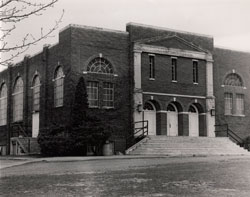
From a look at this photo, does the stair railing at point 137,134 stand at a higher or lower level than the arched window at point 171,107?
lower

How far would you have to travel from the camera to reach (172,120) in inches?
1277

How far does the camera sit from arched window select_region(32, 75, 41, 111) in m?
34.1

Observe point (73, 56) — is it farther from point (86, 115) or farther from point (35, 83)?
point (35, 83)

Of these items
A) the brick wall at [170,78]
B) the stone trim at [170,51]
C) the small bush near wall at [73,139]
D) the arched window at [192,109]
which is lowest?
the small bush near wall at [73,139]

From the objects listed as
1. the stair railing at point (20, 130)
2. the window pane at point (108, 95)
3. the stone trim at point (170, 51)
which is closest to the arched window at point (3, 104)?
the stair railing at point (20, 130)

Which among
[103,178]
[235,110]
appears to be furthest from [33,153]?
[103,178]

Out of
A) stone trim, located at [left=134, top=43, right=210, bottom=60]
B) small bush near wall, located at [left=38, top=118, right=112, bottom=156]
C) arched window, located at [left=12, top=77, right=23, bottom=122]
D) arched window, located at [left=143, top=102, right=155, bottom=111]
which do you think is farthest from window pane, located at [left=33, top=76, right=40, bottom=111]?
stone trim, located at [left=134, top=43, right=210, bottom=60]

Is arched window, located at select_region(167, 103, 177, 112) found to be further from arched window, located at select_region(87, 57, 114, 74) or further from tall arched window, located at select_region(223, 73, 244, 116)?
arched window, located at select_region(87, 57, 114, 74)

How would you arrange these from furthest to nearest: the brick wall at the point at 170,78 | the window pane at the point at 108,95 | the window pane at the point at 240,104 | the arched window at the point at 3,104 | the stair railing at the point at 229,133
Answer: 1. the arched window at the point at 3,104
2. the window pane at the point at 240,104
3. the stair railing at the point at 229,133
4. the brick wall at the point at 170,78
5. the window pane at the point at 108,95

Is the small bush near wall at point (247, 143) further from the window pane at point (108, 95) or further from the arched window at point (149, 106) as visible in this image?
the window pane at point (108, 95)

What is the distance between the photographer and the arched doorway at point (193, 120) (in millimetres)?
33103

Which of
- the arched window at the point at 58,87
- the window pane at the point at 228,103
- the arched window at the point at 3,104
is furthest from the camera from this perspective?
the arched window at the point at 3,104

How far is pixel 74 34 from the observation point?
28.9 m

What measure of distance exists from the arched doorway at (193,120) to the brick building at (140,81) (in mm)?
72
